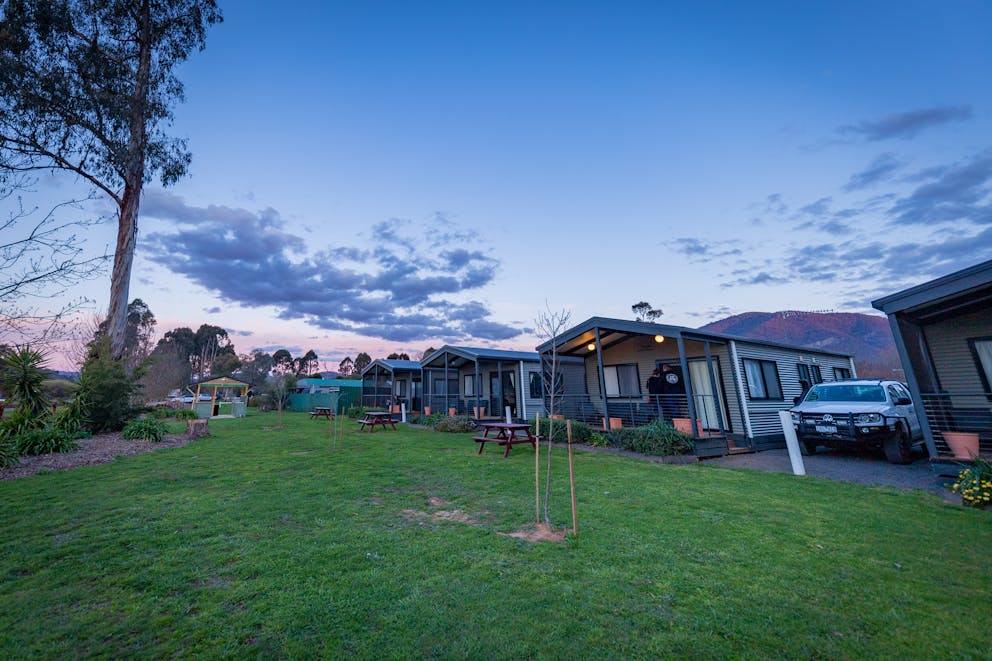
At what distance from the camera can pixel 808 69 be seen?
1152 centimetres

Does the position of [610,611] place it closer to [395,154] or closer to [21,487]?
[21,487]

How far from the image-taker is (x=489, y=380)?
21469 mm

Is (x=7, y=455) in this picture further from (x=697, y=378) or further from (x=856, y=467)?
(x=856, y=467)

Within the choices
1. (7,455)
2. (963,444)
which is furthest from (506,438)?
(7,455)

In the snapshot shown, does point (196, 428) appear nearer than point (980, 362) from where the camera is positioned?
No

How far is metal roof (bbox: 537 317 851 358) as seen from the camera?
1105 cm

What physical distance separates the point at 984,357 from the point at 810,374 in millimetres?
6564

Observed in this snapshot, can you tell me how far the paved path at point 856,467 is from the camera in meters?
7.01

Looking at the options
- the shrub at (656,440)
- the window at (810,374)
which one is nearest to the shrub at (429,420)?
the shrub at (656,440)

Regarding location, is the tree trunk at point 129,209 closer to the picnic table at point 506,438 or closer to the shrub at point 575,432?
the picnic table at point 506,438

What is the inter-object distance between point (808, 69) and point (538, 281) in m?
10.8

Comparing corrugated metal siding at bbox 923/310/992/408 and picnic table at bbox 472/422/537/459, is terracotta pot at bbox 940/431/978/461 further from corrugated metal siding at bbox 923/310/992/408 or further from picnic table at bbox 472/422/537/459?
picnic table at bbox 472/422/537/459

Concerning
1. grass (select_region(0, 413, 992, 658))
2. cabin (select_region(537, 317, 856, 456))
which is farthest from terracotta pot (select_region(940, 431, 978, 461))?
cabin (select_region(537, 317, 856, 456))

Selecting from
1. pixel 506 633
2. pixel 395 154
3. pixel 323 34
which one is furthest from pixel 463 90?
pixel 506 633
